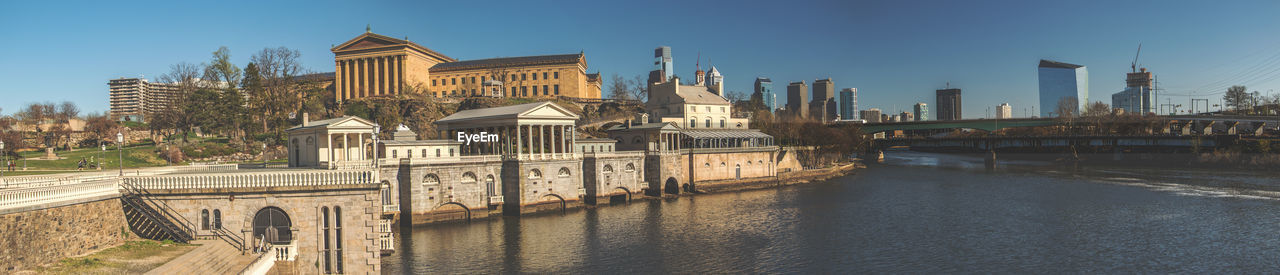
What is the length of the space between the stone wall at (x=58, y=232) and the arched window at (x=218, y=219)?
3.23 metres

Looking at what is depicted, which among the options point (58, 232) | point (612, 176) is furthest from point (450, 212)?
point (58, 232)

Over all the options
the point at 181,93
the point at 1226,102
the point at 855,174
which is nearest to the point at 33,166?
the point at 181,93

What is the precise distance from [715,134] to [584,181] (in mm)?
24449

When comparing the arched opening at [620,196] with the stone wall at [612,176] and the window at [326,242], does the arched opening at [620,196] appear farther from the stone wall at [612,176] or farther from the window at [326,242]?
the window at [326,242]

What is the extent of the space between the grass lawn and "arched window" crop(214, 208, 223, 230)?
172 cm

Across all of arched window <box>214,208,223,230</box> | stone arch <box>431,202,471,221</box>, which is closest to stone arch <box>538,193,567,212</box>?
stone arch <box>431,202,471,221</box>

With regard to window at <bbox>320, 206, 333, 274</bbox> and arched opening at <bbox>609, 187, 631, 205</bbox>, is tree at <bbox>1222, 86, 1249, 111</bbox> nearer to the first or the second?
arched opening at <bbox>609, 187, 631, 205</bbox>

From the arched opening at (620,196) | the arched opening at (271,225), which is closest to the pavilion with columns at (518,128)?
the arched opening at (620,196)

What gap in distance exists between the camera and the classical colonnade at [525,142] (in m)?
59.5

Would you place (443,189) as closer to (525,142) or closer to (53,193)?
(525,142)

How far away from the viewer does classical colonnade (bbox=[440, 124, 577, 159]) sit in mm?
59469

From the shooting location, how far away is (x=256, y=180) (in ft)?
101

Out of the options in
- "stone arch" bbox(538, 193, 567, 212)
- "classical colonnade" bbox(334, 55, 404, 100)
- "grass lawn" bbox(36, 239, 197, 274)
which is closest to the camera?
"grass lawn" bbox(36, 239, 197, 274)

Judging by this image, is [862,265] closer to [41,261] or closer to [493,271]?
[493,271]
